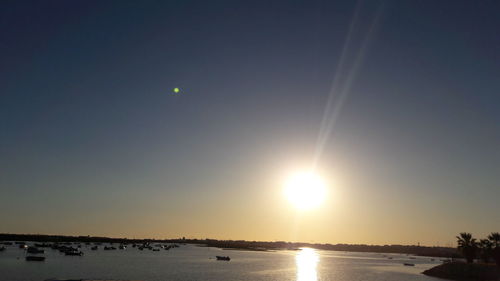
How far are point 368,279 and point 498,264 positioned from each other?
95.4ft

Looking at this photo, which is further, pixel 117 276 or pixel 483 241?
pixel 483 241

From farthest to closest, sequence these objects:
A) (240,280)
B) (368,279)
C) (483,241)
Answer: (368,279) → (483,241) → (240,280)

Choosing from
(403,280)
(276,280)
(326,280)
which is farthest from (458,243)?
(276,280)

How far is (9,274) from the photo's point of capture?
8238 centimetres

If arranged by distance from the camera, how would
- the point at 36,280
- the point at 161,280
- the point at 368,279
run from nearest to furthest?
the point at 36,280, the point at 161,280, the point at 368,279

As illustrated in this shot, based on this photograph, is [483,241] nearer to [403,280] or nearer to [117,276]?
[403,280]

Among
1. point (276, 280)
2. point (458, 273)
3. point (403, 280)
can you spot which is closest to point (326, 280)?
point (276, 280)

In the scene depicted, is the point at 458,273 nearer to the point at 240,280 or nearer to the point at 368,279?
the point at 368,279

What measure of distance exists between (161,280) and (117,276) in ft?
33.3

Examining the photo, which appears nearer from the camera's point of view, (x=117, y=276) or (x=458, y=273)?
(x=117, y=276)

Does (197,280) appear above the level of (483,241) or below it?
below

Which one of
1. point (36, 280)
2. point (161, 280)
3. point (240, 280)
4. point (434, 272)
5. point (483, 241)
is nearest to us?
point (36, 280)

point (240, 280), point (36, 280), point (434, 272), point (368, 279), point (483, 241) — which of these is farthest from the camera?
point (434, 272)

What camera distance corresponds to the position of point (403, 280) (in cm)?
10862
